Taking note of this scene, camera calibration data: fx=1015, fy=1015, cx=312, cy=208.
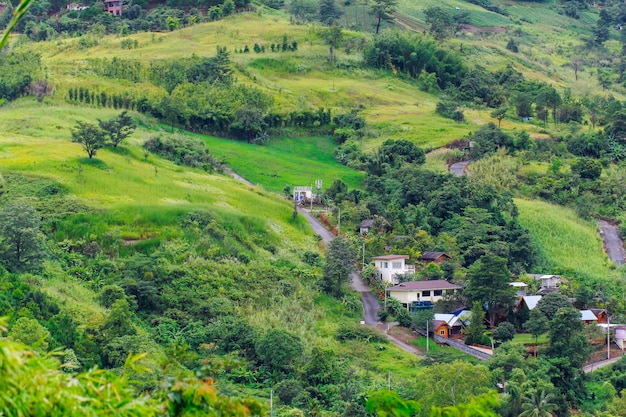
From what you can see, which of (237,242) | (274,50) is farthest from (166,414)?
(274,50)

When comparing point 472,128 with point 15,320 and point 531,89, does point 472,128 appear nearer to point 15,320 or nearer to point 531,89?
point 531,89

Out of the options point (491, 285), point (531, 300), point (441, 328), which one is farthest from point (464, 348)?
point (531, 300)

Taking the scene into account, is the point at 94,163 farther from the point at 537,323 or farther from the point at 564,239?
the point at 564,239

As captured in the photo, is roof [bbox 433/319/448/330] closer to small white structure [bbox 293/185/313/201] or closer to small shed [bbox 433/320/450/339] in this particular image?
small shed [bbox 433/320/450/339]

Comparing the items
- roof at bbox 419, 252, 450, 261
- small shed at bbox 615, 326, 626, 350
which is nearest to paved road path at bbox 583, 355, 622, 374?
small shed at bbox 615, 326, 626, 350

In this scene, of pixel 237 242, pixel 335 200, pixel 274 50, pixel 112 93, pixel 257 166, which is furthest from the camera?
pixel 274 50
